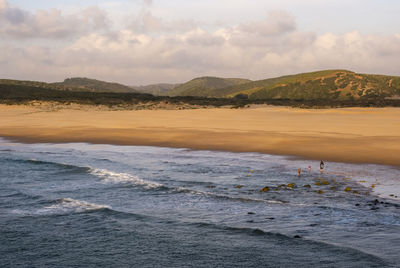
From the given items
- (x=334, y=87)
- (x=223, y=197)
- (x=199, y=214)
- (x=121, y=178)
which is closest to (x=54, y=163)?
(x=121, y=178)

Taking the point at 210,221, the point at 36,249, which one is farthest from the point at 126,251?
the point at 210,221

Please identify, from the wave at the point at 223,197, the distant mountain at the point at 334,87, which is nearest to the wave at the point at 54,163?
the wave at the point at 223,197

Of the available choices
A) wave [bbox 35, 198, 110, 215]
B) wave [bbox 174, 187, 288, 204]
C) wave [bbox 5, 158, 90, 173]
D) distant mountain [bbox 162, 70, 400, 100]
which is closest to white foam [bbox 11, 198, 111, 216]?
wave [bbox 35, 198, 110, 215]

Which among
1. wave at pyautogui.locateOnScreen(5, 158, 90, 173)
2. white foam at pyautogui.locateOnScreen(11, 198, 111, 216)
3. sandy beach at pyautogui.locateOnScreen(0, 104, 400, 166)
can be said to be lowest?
white foam at pyautogui.locateOnScreen(11, 198, 111, 216)

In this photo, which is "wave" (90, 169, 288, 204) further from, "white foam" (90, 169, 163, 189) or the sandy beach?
the sandy beach

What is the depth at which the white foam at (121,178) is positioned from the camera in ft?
50.2

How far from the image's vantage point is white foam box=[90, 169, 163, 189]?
15.3 meters

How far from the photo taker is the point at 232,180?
15.9m

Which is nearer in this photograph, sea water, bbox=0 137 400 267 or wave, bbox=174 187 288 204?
sea water, bbox=0 137 400 267

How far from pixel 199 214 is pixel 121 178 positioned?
5774 millimetres

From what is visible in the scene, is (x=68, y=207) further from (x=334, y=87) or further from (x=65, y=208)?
(x=334, y=87)

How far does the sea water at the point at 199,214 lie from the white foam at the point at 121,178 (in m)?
0.04

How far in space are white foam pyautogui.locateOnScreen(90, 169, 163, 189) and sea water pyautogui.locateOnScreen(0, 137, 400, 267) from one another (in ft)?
0.13

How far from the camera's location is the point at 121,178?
54.1 ft
